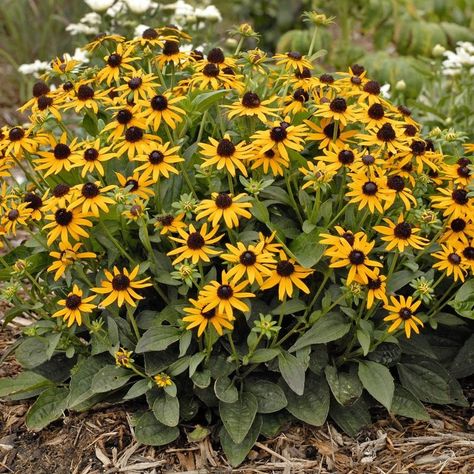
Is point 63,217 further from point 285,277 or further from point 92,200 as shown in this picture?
point 285,277

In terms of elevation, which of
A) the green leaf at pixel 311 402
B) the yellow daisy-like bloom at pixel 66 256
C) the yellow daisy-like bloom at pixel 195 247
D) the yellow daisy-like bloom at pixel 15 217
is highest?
the yellow daisy-like bloom at pixel 15 217

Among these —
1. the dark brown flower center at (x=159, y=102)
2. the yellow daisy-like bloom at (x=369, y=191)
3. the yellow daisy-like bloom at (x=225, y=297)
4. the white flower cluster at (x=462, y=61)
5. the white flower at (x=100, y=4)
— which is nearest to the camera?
the yellow daisy-like bloom at (x=225, y=297)

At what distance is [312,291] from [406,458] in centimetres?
59

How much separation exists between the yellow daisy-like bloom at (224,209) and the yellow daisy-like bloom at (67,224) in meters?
0.34

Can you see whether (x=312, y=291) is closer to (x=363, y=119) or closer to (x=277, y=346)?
(x=277, y=346)

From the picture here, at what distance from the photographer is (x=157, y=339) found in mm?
2279

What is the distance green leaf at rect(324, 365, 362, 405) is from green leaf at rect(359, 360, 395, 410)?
0.16ft

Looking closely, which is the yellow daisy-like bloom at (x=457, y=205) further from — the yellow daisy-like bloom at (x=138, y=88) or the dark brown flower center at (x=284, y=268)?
the yellow daisy-like bloom at (x=138, y=88)

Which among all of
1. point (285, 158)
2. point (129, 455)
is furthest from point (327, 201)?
point (129, 455)

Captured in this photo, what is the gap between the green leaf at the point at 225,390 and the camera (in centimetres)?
227

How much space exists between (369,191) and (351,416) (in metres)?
0.76

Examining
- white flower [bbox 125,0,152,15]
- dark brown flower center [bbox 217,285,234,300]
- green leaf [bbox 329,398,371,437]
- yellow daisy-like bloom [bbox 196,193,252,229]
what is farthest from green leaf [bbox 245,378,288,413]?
white flower [bbox 125,0,152,15]

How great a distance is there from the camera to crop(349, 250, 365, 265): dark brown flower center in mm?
2119

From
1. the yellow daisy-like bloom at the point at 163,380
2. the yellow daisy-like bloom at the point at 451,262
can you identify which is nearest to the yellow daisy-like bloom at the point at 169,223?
the yellow daisy-like bloom at the point at 163,380
